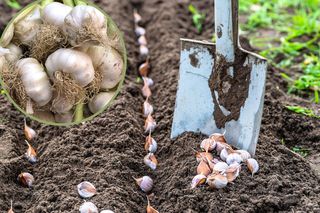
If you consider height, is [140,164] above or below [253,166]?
below

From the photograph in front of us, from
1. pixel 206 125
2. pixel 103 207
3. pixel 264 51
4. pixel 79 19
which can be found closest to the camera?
pixel 103 207

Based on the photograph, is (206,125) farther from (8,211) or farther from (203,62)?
(8,211)

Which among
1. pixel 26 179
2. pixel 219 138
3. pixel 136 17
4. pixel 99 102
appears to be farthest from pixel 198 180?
pixel 136 17

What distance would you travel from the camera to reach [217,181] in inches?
136

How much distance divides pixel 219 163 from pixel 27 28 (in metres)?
1.23

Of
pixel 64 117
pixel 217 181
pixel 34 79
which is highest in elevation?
pixel 34 79

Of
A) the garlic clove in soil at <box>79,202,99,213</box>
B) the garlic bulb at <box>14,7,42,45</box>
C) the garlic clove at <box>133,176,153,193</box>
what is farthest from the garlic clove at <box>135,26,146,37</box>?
the garlic clove in soil at <box>79,202,99,213</box>

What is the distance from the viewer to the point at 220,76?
3.78 meters

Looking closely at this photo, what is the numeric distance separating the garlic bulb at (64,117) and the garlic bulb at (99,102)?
0.12 metres

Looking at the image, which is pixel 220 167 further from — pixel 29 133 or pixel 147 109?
pixel 29 133

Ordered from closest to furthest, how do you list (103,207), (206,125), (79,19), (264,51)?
1. (103,207)
2. (79,19)
3. (206,125)
4. (264,51)

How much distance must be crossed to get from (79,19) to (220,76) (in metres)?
0.81

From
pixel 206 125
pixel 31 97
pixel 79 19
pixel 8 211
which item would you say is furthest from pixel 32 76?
pixel 206 125

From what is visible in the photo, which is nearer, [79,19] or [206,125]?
[79,19]
